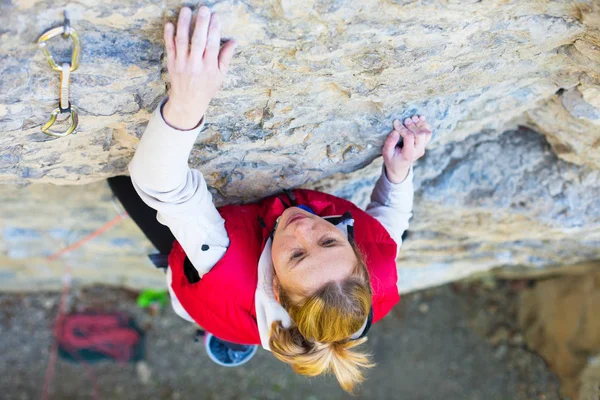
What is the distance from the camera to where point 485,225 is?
254 cm

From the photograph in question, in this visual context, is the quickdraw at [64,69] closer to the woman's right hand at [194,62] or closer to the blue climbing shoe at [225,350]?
the woman's right hand at [194,62]

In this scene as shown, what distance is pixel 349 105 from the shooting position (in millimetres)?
1739

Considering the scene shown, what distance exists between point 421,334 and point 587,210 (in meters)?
1.87

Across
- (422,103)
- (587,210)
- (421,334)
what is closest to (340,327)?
(422,103)

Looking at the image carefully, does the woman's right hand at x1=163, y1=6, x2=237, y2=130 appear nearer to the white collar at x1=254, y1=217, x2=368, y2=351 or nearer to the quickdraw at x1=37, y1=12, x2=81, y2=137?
the quickdraw at x1=37, y1=12, x2=81, y2=137

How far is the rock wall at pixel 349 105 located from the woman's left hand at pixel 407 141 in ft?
0.13

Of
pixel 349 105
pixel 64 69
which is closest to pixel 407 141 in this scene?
pixel 349 105

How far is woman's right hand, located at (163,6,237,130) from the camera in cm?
125

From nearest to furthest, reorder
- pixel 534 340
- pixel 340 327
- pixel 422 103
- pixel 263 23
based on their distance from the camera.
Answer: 1. pixel 263 23
2. pixel 340 327
3. pixel 422 103
4. pixel 534 340

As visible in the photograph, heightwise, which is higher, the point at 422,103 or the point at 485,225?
the point at 422,103

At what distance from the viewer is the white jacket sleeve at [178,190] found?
143cm

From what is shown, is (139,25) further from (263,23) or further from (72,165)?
(72,165)

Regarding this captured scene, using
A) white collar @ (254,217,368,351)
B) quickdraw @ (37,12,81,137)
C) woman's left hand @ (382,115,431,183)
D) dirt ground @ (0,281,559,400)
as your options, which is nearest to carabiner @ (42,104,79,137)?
quickdraw @ (37,12,81,137)

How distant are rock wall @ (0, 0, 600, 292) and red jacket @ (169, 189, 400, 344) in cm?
16
